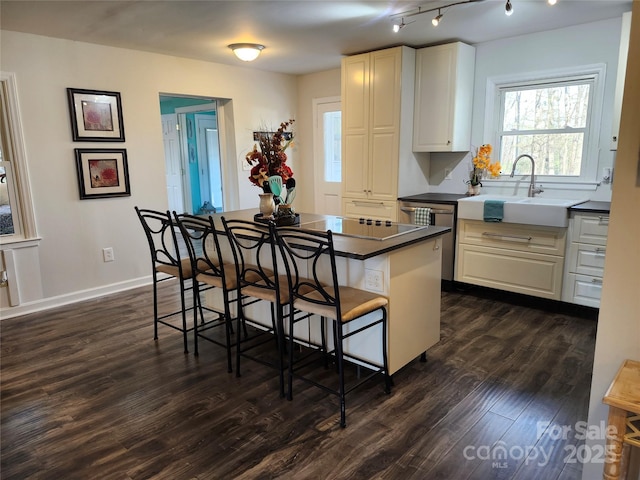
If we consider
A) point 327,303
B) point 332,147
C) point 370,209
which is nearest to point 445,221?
point 370,209

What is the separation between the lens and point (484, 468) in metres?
1.89

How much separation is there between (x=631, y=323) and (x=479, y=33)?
129 inches

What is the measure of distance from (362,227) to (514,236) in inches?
68.0

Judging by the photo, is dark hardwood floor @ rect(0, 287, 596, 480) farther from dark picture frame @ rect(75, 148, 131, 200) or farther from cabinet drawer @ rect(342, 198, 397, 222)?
cabinet drawer @ rect(342, 198, 397, 222)

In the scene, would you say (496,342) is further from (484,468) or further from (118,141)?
(118,141)

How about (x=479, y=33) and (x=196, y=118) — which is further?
(x=196, y=118)

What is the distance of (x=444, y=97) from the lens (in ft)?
13.9

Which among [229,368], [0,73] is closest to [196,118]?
[0,73]

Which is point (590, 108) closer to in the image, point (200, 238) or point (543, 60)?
point (543, 60)

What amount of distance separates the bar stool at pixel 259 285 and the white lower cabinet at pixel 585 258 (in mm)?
2424

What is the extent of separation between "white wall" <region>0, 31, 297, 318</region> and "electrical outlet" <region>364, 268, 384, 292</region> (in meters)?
3.03

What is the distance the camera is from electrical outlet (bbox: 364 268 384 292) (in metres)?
2.39

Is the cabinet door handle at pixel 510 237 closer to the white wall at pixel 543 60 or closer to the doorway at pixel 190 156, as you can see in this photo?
the white wall at pixel 543 60

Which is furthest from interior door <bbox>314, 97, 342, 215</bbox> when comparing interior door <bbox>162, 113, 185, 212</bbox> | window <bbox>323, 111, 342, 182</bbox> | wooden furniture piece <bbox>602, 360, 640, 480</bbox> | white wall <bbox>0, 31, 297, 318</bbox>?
wooden furniture piece <bbox>602, 360, 640, 480</bbox>
